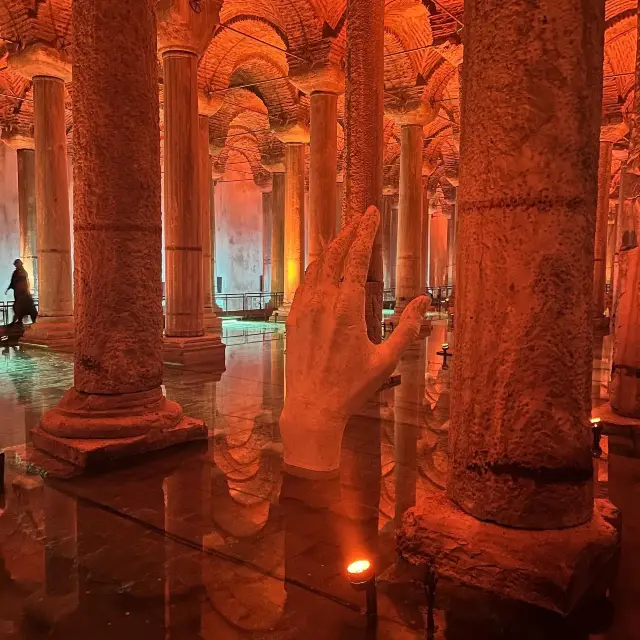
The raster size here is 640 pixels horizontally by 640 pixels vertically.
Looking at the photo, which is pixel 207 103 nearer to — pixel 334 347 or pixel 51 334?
pixel 51 334

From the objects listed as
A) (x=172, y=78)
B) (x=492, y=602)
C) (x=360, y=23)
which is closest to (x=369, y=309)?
(x=360, y=23)

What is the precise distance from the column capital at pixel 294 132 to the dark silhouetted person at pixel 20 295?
7309 mm

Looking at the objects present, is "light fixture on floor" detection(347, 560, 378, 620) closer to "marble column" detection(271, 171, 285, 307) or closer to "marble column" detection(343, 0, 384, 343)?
"marble column" detection(343, 0, 384, 343)

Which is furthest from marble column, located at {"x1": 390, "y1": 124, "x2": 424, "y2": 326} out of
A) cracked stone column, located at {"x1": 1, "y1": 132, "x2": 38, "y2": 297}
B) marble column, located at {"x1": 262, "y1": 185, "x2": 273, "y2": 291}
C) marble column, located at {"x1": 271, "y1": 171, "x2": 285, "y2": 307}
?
marble column, located at {"x1": 262, "y1": 185, "x2": 273, "y2": 291}

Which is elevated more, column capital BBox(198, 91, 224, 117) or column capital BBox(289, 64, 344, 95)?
column capital BBox(198, 91, 224, 117)

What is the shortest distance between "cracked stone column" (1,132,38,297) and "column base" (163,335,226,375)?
8.55m

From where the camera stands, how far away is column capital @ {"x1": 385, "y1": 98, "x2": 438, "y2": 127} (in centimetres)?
1382

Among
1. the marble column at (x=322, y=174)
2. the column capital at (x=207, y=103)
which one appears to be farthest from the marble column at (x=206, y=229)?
the marble column at (x=322, y=174)

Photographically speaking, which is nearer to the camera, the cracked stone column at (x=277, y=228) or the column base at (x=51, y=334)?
the column base at (x=51, y=334)

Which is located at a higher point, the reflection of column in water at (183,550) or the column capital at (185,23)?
the column capital at (185,23)

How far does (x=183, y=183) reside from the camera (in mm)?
9250

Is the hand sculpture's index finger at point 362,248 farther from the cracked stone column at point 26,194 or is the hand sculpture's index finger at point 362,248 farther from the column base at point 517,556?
the cracked stone column at point 26,194

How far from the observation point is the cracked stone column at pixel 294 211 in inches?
625

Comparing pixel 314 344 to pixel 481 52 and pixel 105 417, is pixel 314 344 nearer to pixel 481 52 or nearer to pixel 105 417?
pixel 105 417
